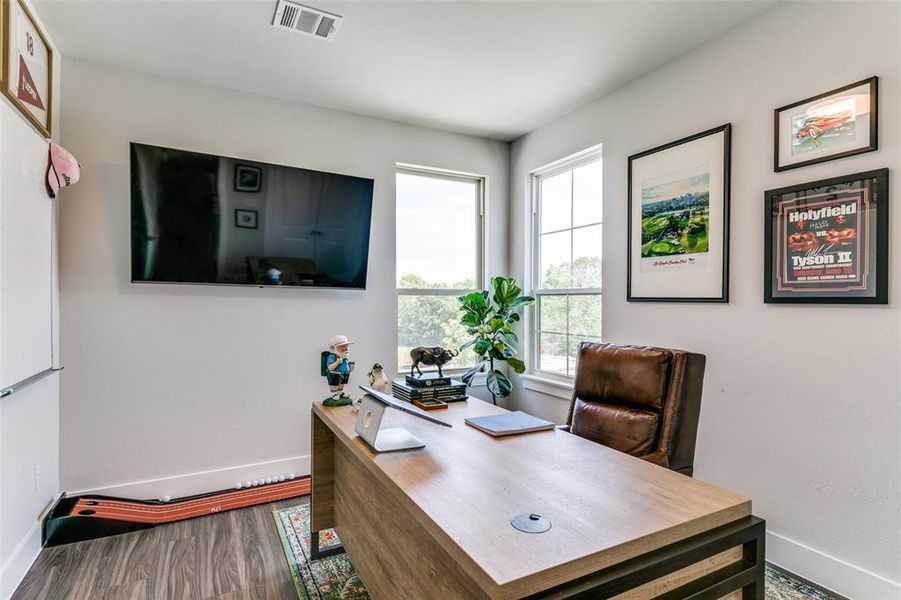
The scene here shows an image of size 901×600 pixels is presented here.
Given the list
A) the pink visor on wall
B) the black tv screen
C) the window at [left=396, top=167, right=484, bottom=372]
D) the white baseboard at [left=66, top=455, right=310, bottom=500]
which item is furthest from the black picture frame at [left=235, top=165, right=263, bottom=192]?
the white baseboard at [left=66, top=455, right=310, bottom=500]

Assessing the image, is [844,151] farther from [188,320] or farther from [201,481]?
[201,481]

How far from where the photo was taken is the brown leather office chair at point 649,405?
6.23 ft

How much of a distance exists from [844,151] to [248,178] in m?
3.14

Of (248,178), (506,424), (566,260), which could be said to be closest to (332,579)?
(506,424)

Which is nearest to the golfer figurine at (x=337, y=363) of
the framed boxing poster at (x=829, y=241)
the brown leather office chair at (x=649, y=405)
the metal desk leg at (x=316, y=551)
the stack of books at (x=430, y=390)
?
the stack of books at (x=430, y=390)

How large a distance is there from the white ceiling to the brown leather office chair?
1.66 metres

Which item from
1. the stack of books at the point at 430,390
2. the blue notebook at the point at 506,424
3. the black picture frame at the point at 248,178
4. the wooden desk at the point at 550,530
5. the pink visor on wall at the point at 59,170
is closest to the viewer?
the wooden desk at the point at 550,530

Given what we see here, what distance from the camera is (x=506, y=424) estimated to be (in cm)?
174

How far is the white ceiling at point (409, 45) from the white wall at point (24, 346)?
1.90ft

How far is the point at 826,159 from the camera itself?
198cm

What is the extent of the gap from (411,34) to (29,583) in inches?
124

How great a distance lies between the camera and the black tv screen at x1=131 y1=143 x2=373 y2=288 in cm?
271

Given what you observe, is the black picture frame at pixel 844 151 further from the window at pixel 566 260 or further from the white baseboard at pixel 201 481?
the white baseboard at pixel 201 481

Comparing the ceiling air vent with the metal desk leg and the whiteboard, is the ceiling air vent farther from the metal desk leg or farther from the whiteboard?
the metal desk leg
